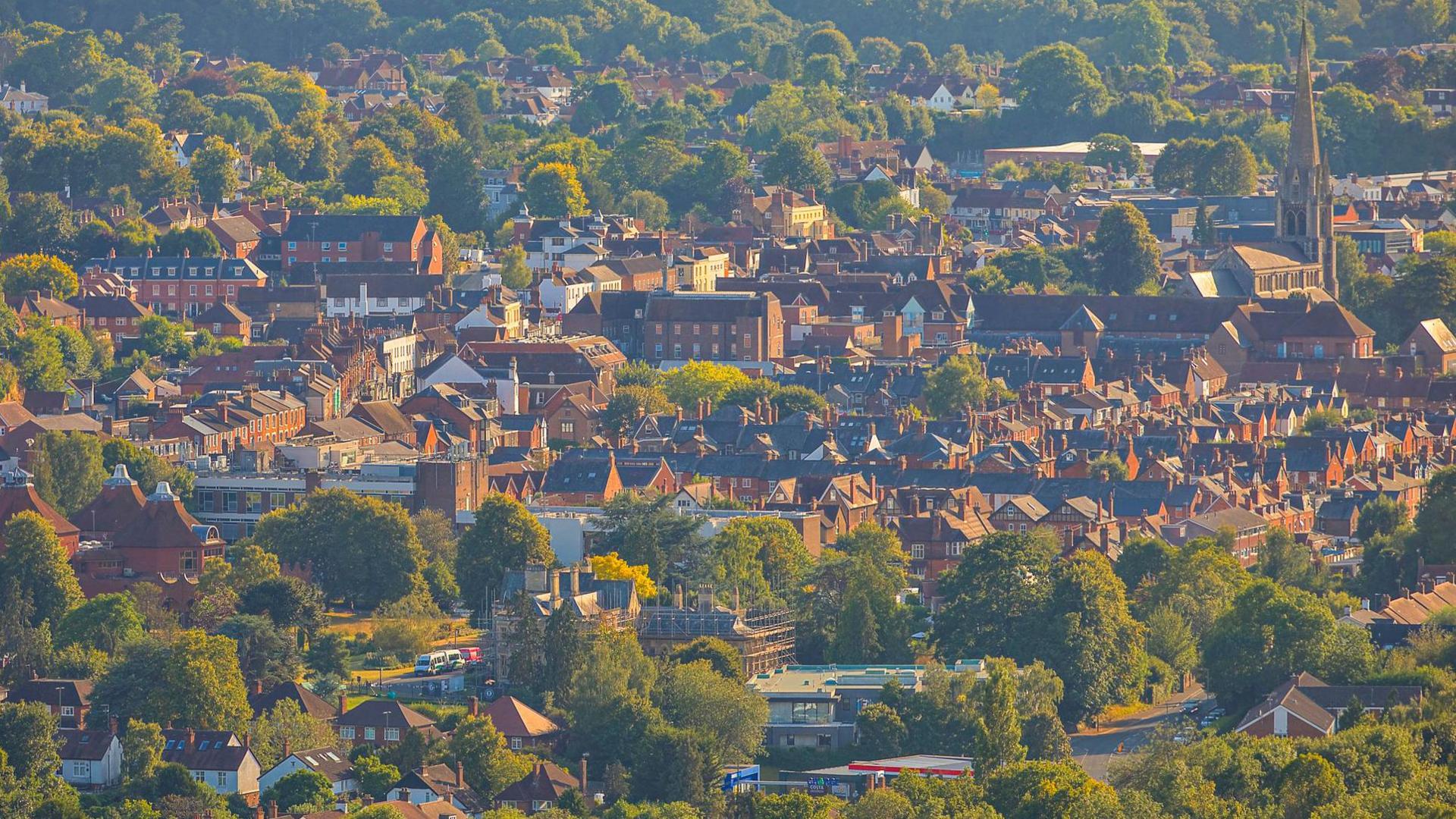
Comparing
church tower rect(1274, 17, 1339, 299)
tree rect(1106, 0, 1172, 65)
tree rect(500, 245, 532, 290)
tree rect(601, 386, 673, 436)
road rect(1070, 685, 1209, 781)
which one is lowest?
road rect(1070, 685, 1209, 781)

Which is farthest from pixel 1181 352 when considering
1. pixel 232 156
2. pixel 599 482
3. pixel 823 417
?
pixel 232 156

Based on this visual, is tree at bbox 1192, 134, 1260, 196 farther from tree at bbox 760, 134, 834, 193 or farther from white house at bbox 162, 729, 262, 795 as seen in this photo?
white house at bbox 162, 729, 262, 795

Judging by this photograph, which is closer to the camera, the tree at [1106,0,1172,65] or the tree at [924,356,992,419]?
the tree at [924,356,992,419]

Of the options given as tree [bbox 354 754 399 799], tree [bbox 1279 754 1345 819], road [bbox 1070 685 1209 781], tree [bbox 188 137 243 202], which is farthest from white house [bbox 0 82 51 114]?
tree [bbox 1279 754 1345 819]

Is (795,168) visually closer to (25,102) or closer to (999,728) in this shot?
(25,102)

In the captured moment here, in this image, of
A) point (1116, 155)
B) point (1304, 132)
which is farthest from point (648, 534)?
point (1116, 155)

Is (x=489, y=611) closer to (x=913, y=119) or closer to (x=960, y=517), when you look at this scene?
(x=960, y=517)

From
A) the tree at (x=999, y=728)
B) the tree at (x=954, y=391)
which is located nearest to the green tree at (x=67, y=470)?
the tree at (x=954, y=391)
